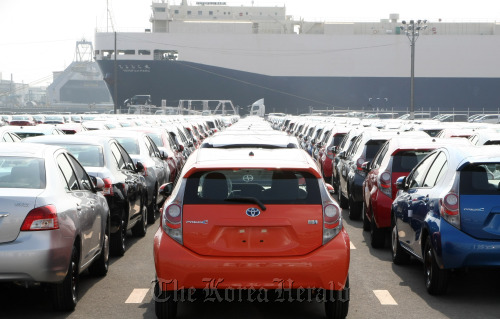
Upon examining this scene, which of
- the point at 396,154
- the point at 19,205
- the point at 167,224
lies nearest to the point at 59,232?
the point at 19,205

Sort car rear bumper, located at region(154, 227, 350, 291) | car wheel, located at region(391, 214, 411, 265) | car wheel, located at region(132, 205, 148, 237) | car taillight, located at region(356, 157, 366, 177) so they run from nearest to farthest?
1. car rear bumper, located at region(154, 227, 350, 291)
2. car wheel, located at region(391, 214, 411, 265)
3. car wheel, located at region(132, 205, 148, 237)
4. car taillight, located at region(356, 157, 366, 177)

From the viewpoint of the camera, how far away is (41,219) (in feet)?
21.9

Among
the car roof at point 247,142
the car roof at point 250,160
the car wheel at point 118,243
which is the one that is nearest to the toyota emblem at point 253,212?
the car roof at point 250,160

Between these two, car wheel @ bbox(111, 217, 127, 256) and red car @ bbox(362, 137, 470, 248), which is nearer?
car wheel @ bbox(111, 217, 127, 256)

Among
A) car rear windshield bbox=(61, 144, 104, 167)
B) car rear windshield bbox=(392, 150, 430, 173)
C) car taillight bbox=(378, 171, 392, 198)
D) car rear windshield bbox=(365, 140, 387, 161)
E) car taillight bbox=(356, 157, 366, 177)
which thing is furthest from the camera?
car rear windshield bbox=(365, 140, 387, 161)

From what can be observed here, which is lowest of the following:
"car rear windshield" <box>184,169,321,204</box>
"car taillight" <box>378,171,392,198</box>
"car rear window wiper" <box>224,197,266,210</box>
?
"car taillight" <box>378,171,392,198</box>

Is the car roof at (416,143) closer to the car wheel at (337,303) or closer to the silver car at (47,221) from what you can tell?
the silver car at (47,221)

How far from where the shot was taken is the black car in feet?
34.1

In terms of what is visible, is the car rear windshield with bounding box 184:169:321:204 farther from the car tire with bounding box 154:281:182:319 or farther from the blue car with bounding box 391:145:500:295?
the blue car with bounding box 391:145:500:295

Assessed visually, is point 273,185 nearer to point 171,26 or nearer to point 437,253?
point 437,253

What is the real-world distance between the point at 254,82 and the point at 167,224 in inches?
4075

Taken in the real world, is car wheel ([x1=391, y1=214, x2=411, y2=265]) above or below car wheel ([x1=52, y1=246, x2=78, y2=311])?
below

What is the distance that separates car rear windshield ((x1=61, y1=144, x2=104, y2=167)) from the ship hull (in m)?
96.0

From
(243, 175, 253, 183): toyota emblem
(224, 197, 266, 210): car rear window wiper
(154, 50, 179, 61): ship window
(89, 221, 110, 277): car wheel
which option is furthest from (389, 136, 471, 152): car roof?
(154, 50, 179, 61): ship window
